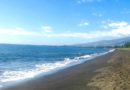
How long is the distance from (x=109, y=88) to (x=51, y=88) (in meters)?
4.57

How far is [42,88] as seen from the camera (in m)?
20.8

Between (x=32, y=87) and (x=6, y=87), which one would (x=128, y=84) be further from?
(x=6, y=87)

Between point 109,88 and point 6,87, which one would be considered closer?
point 109,88

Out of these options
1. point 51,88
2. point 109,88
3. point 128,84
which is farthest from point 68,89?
point 128,84

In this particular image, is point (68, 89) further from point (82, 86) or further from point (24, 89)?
point (24, 89)

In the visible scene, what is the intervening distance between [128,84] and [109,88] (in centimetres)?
186

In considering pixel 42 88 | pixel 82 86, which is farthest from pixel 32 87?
pixel 82 86

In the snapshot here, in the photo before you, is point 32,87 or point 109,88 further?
point 32,87

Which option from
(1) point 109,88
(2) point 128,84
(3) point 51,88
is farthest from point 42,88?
(2) point 128,84

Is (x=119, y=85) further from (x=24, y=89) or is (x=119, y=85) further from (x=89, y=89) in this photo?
(x=24, y=89)

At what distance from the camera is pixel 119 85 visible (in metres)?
20.1

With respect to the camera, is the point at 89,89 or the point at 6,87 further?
the point at 6,87

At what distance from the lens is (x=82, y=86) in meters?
21.1

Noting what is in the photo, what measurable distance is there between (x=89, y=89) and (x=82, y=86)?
153 cm
